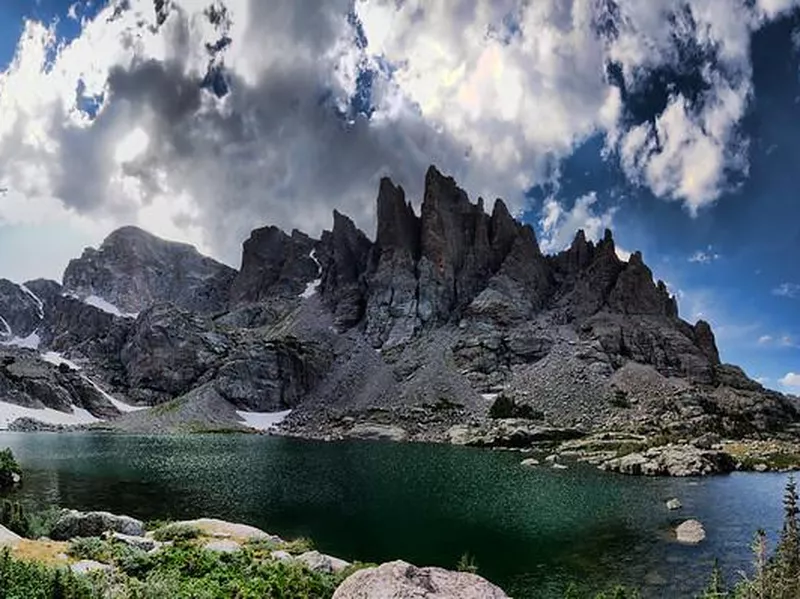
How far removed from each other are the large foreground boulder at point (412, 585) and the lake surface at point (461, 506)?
27.8m

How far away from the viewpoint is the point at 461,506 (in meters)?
70.5

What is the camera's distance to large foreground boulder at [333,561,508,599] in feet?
44.6

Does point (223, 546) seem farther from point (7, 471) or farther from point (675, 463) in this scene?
point (675, 463)

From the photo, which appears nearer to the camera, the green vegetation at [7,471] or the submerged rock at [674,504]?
the submerged rock at [674,504]

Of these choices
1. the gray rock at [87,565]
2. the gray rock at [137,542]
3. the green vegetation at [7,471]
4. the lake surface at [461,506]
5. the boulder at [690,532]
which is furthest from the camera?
the green vegetation at [7,471]

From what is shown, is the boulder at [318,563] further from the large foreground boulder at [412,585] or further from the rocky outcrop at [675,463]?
the rocky outcrop at [675,463]

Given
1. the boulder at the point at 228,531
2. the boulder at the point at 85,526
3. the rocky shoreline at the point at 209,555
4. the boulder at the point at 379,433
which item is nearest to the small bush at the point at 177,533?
the rocky shoreline at the point at 209,555

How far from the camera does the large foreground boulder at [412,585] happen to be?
13594 mm

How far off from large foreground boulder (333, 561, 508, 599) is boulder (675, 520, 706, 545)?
157ft

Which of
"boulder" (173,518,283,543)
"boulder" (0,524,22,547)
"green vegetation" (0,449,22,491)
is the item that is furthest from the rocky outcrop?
"boulder" (0,524,22,547)

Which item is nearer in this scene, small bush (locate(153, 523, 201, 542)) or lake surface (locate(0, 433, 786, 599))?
small bush (locate(153, 523, 201, 542))

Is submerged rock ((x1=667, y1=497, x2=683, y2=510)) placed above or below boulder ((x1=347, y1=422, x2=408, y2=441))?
below

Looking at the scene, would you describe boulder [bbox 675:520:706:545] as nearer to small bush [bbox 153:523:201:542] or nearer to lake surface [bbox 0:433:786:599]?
lake surface [bbox 0:433:786:599]

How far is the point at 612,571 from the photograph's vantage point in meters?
45.4
